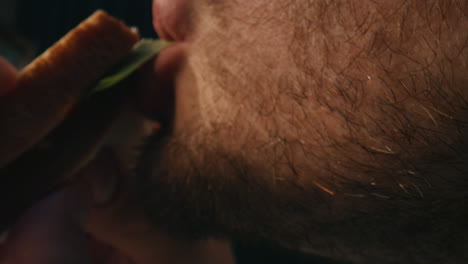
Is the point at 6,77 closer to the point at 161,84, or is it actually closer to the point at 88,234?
the point at 161,84

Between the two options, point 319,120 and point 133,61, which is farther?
point 133,61

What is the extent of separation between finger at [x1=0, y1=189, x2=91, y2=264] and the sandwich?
18 mm

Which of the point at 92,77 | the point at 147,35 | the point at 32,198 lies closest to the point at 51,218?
the point at 32,198

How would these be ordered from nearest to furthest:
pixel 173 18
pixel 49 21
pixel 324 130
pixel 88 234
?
pixel 324 130 → pixel 173 18 → pixel 88 234 → pixel 49 21

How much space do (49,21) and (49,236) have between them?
107 cm

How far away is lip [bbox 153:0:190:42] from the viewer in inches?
19.5

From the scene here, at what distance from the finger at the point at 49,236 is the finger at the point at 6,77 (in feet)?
0.53

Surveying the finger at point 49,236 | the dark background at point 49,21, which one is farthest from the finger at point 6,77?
the dark background at point 49,21

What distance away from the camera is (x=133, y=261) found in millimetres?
690

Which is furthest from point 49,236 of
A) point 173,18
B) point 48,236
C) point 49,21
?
point 49,21

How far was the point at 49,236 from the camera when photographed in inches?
18.7

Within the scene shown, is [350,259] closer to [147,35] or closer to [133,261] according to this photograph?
[133,261]

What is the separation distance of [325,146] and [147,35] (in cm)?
92

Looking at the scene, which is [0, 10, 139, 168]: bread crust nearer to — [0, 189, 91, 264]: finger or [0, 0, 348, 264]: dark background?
[0, 189, 91, 264]: finger
